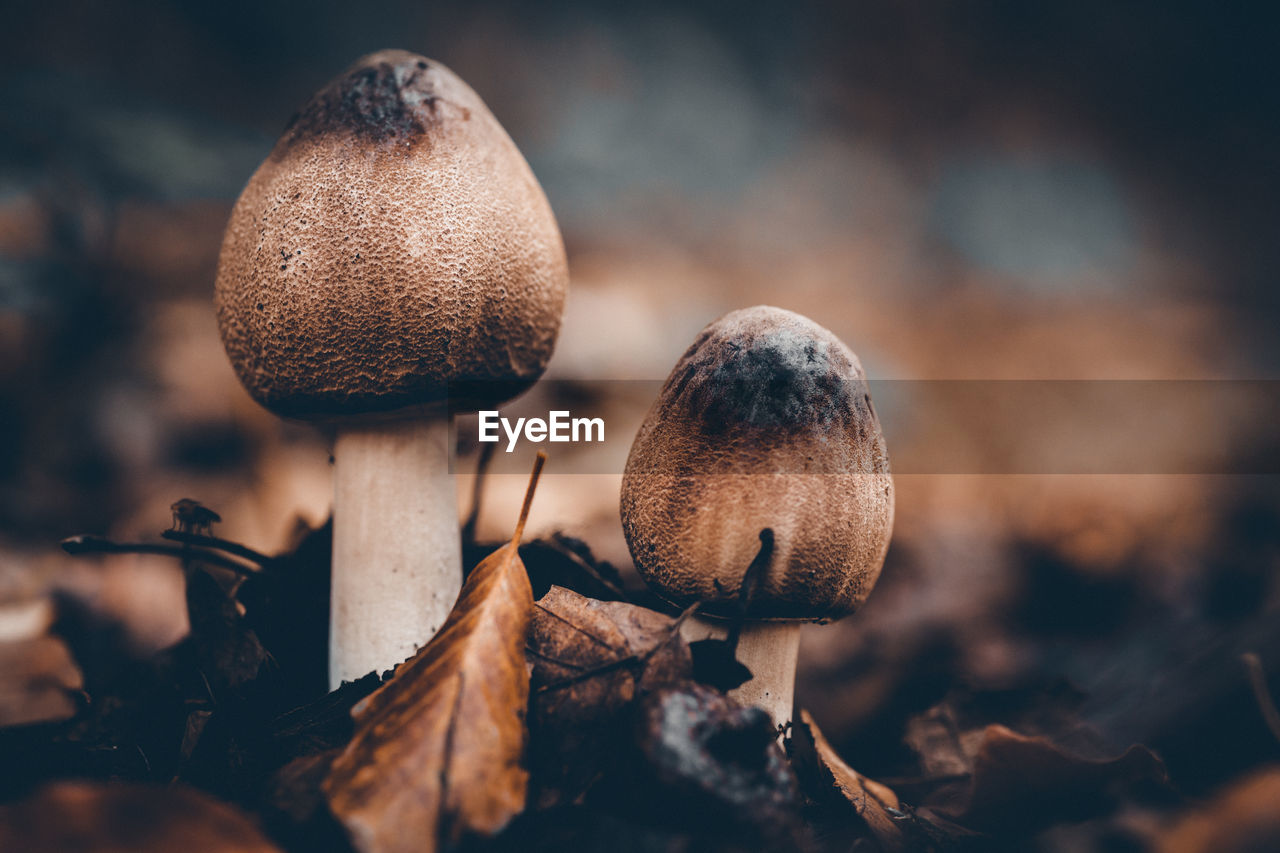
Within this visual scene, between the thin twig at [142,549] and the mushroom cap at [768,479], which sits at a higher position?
the mushroom cap at [768,479]

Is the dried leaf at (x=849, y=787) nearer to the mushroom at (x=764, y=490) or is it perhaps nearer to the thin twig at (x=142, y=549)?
the mushroom at (x=764, y=490)

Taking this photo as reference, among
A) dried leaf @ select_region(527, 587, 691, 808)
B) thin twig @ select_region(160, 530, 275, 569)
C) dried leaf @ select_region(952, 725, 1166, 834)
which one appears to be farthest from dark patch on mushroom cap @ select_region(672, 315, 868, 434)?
thin twig @ select_region(160, 530, 275, 569)

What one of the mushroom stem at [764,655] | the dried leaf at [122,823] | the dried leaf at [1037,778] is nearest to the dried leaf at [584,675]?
the mushroom stem at [764,655]

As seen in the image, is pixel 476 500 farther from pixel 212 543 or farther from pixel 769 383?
pixel 769 383

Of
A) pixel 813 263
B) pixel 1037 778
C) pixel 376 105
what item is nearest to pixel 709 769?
pixel 1037 778

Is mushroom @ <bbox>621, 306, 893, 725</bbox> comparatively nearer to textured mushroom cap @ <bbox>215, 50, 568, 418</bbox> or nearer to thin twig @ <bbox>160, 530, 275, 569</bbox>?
textured mushroom cap @ <bbox>215, 50, 568, 418</bbox>

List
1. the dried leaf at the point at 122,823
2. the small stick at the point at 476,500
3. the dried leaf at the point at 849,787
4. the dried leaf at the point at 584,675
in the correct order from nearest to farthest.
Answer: the dried leaf at the point at 122,823
the dried leaf at the point at 584,675
the dried leaf at the point at 849,787
the small stick at the point at 476,500

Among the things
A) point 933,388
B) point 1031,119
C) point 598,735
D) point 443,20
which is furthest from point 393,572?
point 1031,119

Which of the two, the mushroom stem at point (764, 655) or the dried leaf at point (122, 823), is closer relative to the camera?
the dried leaf at point (122, 823)

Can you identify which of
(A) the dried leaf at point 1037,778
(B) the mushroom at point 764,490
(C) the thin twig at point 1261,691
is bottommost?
(A) the dried leaf at point 1037,778
